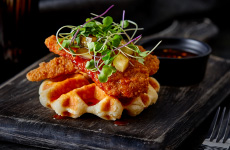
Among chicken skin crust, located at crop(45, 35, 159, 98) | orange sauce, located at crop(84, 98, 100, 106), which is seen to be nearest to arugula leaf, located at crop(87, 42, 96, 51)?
chicken skin crust, located at crop(45, 35, 159, 98)

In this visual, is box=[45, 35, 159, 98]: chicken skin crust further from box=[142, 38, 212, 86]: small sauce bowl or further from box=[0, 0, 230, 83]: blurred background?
box=[0, 0, 230, 83]: blurred background

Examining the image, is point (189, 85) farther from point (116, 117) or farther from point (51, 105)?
point (51, 105)

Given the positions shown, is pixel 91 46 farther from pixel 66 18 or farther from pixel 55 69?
pixel 66 18

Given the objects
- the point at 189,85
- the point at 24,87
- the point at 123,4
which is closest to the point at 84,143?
the point at 24,87

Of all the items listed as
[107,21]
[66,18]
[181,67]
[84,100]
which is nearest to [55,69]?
[84,100]

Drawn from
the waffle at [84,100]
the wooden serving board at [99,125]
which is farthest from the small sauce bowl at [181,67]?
the waffle at [84,100]

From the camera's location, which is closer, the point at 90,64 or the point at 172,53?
the point at 90,64

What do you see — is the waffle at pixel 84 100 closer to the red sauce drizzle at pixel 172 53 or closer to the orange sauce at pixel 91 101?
the orange sauce at pixel 91 101
